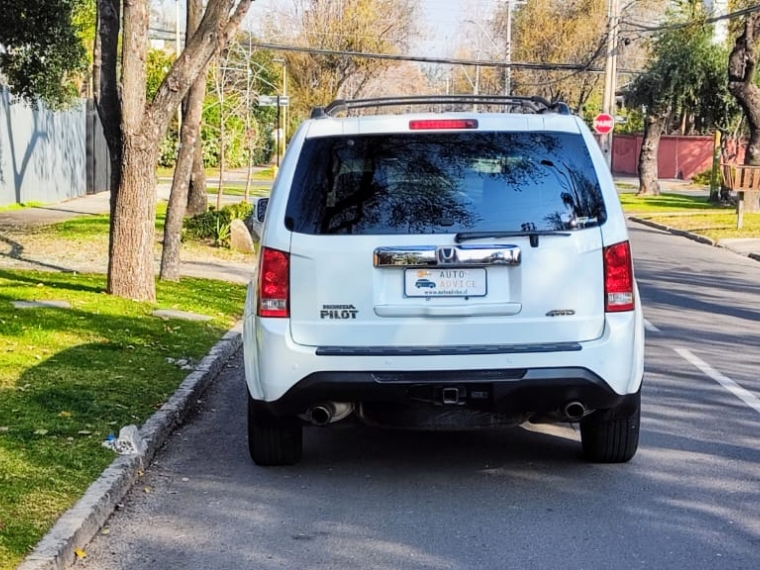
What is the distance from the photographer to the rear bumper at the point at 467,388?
565 cm

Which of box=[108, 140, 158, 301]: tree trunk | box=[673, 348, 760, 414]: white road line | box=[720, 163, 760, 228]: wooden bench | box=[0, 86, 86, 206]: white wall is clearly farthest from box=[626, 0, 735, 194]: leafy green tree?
box=[673, 348, 760, 414]: white road line

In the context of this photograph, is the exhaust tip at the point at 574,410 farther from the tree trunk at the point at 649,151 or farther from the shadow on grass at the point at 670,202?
the tree trunk at the point at 649,151

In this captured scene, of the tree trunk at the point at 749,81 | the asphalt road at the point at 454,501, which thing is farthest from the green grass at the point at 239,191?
the asphalt road at the point at 454,501

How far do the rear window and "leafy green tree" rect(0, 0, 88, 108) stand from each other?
38.7ft

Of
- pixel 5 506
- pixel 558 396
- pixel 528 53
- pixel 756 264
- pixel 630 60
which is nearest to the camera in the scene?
pixel 5 506

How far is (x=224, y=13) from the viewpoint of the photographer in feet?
39.1

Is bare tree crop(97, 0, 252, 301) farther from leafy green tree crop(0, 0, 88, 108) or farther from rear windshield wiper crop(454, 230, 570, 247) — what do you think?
rear windshield wiper crop(454, 230, 570, 247)

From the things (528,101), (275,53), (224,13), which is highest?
(275,53)

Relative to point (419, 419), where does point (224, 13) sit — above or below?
above

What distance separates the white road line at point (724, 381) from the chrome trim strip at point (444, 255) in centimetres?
320

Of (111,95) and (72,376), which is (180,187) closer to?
(111,95)

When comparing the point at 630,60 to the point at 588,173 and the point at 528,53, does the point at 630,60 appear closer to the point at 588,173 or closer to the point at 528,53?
the point at 528,53

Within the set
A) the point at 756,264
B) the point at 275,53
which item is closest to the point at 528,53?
the point at 275,53

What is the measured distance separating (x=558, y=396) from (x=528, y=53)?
55649mm
